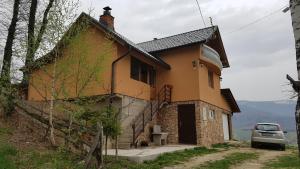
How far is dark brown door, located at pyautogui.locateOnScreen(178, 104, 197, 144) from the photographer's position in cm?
1858

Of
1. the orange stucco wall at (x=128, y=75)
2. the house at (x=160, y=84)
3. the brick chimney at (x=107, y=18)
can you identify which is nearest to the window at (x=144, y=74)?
the house at (x=160, y=84)

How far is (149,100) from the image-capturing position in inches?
752

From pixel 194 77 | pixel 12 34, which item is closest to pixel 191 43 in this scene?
pixel 194 77

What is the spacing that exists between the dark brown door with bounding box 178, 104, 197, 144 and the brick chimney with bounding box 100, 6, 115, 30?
6.55 m

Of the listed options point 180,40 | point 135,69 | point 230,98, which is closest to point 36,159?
point 135,69

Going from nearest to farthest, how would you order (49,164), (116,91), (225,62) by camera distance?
1. (49,164)
2. (116,91)
3. (225,62)

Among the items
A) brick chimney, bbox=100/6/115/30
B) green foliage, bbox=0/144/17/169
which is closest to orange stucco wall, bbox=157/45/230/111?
brick chimney, bbox=100/6/115/30

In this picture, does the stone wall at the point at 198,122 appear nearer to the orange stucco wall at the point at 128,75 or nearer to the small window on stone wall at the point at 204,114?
the small window on stone wall at the point at 204,114

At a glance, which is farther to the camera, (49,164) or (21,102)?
(21,102)

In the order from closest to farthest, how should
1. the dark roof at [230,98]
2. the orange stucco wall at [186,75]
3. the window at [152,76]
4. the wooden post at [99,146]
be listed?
the wooden post at [99,146] → the orange stucco wall at [186,75] → the window at [152,76] → the dark roof at [230,98]

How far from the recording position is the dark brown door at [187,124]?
18.6 meters

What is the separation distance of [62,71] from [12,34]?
5033 mm

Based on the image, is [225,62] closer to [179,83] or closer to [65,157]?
[179,83]

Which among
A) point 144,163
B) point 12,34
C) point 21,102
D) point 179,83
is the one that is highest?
point 12,34
